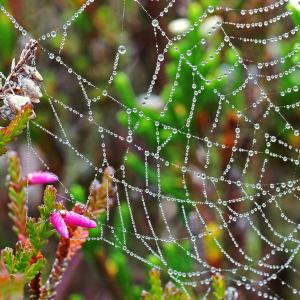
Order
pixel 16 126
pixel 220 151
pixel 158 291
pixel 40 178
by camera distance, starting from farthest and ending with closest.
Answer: pixel 220 151
pixel 158 291
pixel 40 178
pixel 16 126

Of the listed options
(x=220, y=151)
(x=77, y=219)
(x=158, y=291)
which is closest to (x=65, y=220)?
(x=77, y=219)

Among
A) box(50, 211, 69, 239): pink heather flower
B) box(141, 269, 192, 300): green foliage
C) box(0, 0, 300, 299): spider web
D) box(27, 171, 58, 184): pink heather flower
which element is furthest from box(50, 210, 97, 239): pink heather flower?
→ box(0, 0, 300, 299): spider web

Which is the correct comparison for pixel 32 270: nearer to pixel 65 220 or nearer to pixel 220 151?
pixel 65 220

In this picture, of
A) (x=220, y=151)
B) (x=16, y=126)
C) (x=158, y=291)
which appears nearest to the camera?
(x=16, y=126)

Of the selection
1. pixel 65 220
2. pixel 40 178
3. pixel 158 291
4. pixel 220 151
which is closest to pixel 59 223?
pixel 65 220

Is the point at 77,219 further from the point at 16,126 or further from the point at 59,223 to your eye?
the point at 16,126

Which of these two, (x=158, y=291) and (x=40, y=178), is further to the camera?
(x=158, y=291)

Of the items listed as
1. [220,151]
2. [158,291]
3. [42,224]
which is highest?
[220,151]

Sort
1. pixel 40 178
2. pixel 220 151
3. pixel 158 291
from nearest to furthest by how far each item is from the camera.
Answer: pixel 40 178, pixel 158 291, pixel 220 151

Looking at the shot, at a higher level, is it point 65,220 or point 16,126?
point 16,126
